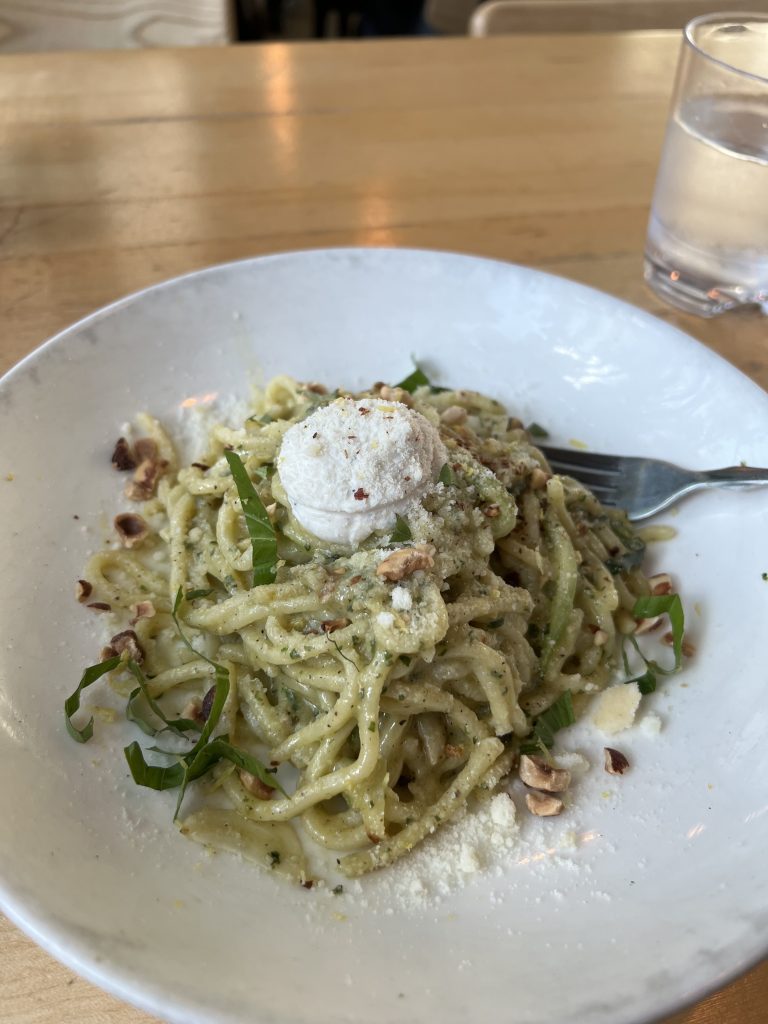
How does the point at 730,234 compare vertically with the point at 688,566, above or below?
above

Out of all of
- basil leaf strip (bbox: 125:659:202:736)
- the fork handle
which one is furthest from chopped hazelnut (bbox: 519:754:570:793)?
the fork handle

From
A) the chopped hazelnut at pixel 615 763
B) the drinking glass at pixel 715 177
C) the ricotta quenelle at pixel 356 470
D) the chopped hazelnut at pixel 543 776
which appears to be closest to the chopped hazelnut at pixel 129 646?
the ricotta quenelle at pixel 356 470

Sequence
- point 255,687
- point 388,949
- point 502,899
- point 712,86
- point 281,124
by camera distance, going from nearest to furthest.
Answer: point 388,949 < point 502,899 < point 255,687 < point 712,86 < point 281,124

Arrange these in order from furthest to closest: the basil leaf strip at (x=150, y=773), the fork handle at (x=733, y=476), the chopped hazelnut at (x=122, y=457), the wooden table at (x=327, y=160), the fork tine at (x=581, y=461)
A: the wooden table at (x=327, y=160)
the fork tine at (x=581, y=461)
the chopped hazelnut at (x=122, y=457)
the fork handle at (x=733, y=476)
the basil leaf strip at (x=150, y=773)

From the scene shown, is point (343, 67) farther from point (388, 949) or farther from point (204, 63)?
point (388, 949)

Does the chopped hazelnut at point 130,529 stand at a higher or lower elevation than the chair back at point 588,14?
lower

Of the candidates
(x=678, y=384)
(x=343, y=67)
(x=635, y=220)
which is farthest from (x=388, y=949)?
(x=343, y=67)

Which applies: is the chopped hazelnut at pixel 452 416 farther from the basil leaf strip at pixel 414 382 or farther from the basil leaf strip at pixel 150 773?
the basil leaf strip at pixel 150 773

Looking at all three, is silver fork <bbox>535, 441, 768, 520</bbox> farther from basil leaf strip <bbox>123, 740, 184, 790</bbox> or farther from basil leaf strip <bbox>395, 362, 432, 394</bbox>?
basil leaf strip <bbox>123, 740, 184, 790</bbox>
